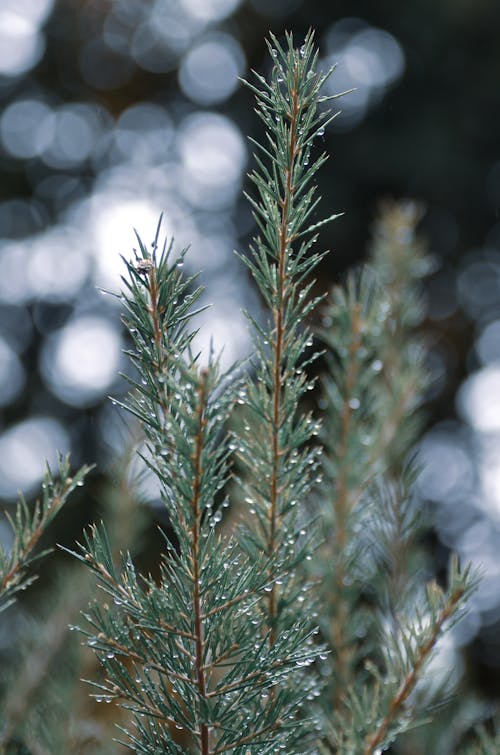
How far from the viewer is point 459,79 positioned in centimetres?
450

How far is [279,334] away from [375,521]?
0.30 meters

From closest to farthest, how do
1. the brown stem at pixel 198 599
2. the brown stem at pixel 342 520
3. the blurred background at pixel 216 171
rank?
the brown stem at pixel 198 599, the brown stem at pixel 342 520, the blurred background at pixel 216 171

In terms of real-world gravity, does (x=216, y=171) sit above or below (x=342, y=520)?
above

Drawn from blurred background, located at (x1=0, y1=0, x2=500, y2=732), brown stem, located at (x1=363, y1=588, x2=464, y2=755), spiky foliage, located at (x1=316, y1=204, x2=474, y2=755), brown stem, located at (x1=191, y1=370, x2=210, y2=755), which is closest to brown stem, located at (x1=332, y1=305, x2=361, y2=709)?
spiky foliage, located at (x1=316, y1=204, x2=474, y2=755)

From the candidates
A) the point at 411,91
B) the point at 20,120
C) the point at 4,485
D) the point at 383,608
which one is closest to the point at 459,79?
the point at 411,91

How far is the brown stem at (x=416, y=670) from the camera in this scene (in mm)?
439

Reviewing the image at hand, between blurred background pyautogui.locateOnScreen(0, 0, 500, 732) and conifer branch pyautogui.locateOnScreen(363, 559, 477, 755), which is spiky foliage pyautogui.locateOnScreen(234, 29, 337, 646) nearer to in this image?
conifer branch pyautogui.locateOnScreen(363, 559, 477, 755)

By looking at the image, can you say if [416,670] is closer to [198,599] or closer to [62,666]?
[198,599]

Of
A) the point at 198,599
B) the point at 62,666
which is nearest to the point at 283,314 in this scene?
the point at 198,599

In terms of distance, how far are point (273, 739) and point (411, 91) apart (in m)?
4.55

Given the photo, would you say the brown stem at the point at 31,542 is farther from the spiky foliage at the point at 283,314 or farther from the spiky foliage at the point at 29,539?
the spiky foliage at the point at 283,314

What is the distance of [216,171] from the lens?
14.8ft

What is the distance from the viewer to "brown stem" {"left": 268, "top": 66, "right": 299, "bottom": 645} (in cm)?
38

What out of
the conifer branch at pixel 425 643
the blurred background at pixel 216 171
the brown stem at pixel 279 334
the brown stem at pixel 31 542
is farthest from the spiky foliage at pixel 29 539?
the blurred background at pixel 216 171
